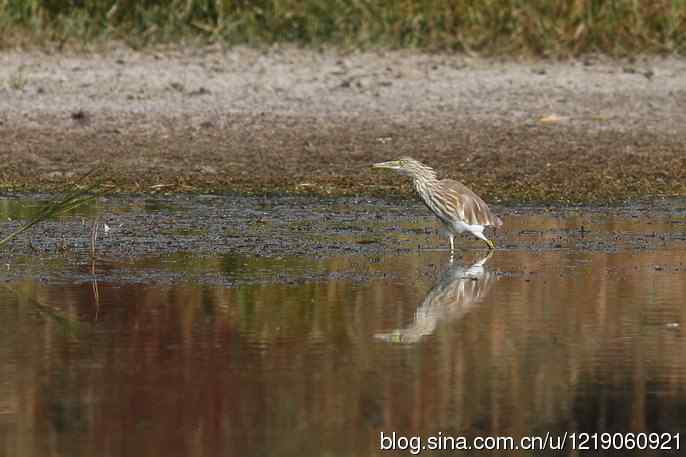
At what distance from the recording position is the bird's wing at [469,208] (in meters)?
9.91

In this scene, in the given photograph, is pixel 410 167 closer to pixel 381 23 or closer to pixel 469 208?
pixel 469 208

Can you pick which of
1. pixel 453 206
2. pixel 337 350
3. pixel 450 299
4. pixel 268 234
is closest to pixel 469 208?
→ pixel 453 206

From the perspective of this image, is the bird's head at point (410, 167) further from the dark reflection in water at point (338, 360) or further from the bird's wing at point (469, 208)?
the dark reflection in water at point (338, 360)

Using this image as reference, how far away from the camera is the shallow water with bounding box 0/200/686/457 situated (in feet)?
19.7

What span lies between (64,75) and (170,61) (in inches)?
38.1

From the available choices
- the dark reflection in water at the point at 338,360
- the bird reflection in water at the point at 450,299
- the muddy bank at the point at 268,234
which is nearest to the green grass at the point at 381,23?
the muddy bank at the point at 268,234

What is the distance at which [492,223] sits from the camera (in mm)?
10086

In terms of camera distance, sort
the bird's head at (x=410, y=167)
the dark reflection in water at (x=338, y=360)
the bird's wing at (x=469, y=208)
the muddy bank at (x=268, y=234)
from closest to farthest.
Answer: the dark reflection in water at (x=338, y=360), the muddy bank at (x=268, y=234), the bird's wing at (x=469, y=208), the bird's head at (x=410, y=167)

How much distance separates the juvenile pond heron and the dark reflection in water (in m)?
0.66

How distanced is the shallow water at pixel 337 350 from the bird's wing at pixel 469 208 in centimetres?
21

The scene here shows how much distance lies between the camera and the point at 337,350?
281 inches

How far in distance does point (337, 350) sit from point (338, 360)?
A: 19 cm

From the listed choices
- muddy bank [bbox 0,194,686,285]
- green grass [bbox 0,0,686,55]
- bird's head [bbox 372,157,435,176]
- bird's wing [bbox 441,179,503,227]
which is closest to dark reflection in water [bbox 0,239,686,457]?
muddy bank [bbox 0,194,686,285]

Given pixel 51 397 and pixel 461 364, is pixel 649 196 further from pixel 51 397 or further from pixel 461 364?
pixel 51 397
